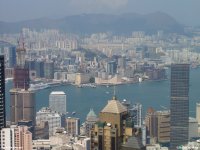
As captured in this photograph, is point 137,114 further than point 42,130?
No

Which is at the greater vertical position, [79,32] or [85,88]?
[79,32]

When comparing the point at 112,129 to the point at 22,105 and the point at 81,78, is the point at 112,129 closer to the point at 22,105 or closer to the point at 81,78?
the point at 22,105

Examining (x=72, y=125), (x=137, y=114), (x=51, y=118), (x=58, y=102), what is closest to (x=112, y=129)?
(x=137, y=114)

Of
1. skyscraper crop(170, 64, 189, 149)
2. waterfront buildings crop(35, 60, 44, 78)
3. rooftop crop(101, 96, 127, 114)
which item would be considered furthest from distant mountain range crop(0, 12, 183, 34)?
rooftop crop(101, 96, 127, 114)

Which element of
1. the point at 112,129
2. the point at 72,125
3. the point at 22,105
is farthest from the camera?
the point at 22,105

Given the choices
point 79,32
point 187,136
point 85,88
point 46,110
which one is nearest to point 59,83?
point 85,88

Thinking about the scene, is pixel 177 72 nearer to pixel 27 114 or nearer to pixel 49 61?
pixel 27 114

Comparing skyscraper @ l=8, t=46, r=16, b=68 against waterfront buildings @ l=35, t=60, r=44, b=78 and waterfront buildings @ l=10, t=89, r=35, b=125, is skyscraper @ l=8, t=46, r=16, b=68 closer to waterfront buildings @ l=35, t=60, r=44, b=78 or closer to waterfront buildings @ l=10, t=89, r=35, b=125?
waterfront buildings @ l=35, t=60, r=44, b=78
